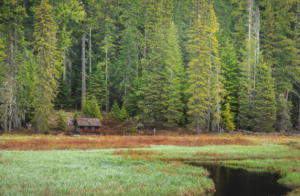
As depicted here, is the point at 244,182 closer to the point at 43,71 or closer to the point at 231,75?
the point at 43,71

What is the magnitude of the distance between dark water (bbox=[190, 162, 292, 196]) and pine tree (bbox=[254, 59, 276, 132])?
27.0m

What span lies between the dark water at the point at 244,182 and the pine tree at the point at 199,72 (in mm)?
22004

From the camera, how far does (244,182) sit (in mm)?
13547

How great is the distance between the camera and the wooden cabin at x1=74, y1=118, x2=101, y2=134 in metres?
39.8

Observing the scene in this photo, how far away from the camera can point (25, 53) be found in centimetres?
4022

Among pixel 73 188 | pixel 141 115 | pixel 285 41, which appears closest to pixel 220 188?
pixel 73 188

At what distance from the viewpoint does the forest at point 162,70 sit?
37062 millimetres

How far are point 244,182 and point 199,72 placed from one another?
27828mm

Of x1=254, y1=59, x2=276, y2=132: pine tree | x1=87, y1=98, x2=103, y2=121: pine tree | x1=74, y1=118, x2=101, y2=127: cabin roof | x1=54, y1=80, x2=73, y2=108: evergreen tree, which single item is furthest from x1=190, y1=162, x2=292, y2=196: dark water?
x1=54, y1=80, x2=73, y2=108: evergreen tree

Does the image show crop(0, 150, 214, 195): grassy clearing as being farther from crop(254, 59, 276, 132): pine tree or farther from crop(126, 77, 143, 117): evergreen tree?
crop(126, 77, 143, 117): evergreen tree

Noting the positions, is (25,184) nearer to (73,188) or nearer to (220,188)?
(73,188)

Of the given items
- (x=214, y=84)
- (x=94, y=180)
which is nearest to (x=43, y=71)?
(x=214, y=84)

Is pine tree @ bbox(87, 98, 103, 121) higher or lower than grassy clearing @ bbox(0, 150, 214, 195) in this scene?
higher

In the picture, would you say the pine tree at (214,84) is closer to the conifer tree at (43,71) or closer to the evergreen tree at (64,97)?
the conifer tree at (43,71)
